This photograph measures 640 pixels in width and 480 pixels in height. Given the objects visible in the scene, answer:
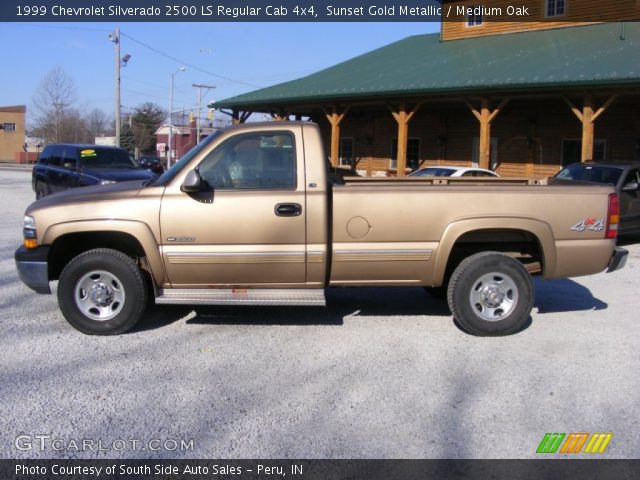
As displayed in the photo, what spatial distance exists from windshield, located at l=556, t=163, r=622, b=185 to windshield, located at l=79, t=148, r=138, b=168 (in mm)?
9803

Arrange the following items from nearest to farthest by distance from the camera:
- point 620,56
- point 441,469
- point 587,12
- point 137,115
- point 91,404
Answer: point 441,469 < point 91,404 < point 620,56 < point 587,12 < point 137,115

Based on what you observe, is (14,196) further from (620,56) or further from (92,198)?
(620,56)

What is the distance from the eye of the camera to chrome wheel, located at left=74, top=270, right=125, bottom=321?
5.55 metres

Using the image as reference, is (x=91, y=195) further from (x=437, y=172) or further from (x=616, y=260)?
(x=437, y=172)

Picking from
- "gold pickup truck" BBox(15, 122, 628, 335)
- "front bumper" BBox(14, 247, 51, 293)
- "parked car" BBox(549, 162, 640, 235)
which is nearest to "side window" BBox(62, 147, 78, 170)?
"gold pickup truck" BBox(15, 122, 628, 335)

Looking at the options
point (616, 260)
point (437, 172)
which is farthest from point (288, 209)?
point (437, 172)

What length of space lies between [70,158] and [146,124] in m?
82.1

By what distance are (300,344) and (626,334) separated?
3.18 meters

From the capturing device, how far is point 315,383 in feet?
15.1

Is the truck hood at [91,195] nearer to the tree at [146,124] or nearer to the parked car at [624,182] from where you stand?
the parked car at [624,182]

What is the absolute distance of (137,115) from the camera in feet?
308

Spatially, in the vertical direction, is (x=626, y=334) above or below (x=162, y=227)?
below

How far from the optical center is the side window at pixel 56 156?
14923mm

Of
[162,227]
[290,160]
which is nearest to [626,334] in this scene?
[290,160]
